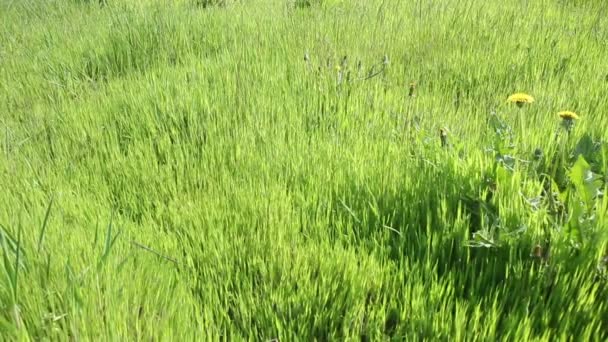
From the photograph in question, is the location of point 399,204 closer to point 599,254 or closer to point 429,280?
point 429,280

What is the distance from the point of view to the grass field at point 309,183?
1048 millimetres

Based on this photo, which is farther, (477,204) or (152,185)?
(152,185)

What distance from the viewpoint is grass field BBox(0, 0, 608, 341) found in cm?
105

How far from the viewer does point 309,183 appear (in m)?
1.55

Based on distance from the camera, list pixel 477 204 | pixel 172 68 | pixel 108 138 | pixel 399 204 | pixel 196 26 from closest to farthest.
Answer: pixel 477 204 → pixel 399 204 → pixel 108 138 → pixel 172 68 → pixel 196 26

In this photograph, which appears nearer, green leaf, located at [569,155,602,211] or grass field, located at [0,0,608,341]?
grass field, located at [0,0,608,341]

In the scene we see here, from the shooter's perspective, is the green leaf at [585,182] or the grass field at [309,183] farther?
the green leaf at [585,182]

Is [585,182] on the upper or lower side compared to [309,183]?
upper

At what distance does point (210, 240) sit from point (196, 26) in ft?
6.49

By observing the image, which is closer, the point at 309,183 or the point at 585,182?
the point at 585,182

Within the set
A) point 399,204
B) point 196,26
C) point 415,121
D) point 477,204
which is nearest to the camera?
point 477,204

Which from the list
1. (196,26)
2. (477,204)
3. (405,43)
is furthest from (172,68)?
(477,204)

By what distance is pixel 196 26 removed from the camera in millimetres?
2953

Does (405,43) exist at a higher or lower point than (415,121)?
higher
